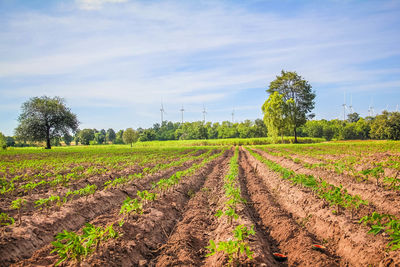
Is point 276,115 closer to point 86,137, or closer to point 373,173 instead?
point 373,173

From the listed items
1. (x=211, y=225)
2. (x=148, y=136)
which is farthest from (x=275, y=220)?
(x=148, y=136)

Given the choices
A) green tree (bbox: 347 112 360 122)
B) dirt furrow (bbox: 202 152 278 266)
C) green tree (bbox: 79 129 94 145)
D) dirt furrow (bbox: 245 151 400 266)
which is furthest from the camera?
green tree (bbox: 347 112 360 122)

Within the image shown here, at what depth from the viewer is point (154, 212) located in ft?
22.9

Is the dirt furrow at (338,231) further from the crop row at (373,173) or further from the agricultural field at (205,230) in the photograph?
the crop row at (373,173)

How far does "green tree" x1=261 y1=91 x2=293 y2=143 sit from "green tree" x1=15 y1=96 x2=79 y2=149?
1735 inches

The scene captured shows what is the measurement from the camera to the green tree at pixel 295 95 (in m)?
52.5

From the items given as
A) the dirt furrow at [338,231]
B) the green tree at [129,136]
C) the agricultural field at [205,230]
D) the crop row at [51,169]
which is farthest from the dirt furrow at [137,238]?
the green tree at [129,136]

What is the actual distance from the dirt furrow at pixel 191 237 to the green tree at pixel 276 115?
43651mm

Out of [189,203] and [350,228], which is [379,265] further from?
[189,203]

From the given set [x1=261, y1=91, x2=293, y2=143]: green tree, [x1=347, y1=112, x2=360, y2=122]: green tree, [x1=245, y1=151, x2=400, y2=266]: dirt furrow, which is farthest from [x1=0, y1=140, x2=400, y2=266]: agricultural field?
[x1=347, y1=112, x2=360, y2=122]: green tree

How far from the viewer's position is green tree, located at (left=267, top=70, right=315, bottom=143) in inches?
2066

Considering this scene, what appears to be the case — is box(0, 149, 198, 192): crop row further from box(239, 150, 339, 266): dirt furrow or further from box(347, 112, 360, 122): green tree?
box(347, 112, 360, 122): green tree

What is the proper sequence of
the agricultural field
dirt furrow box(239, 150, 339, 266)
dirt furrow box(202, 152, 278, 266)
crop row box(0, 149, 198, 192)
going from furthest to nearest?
crop row box(0, 149, 198, 192) < dirt furrow box(239, 150, 339, 266) < the agricultural field < dirt furrow box(202, 152, 278, 266)

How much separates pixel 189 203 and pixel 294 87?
5265 cm
